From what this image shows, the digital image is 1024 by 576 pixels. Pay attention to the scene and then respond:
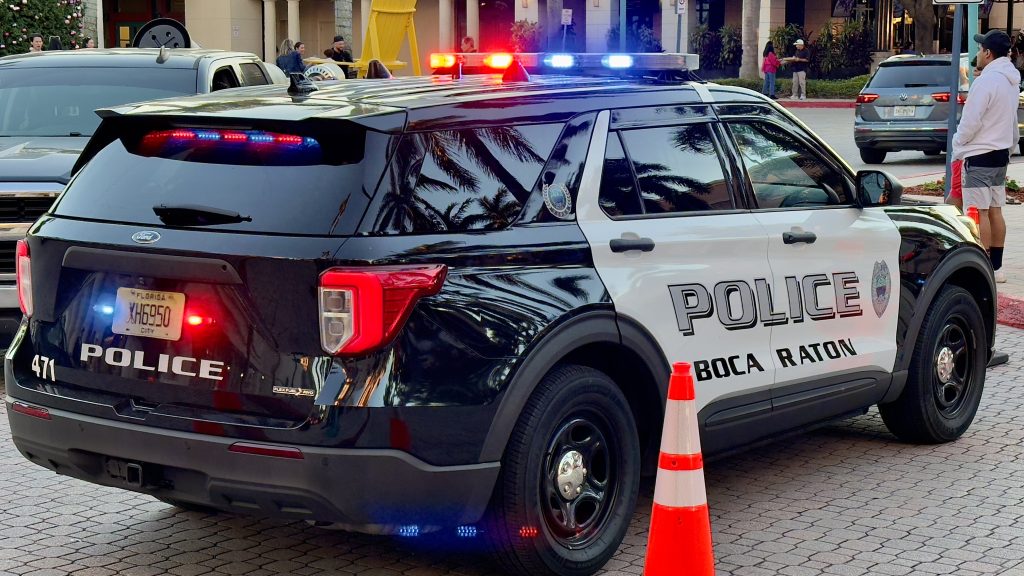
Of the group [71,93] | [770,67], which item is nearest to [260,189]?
[71,93]

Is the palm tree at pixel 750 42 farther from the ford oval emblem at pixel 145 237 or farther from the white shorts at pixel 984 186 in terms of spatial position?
the ford oval emblem at pixel 145 237

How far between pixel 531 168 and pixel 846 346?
2013 millimetres

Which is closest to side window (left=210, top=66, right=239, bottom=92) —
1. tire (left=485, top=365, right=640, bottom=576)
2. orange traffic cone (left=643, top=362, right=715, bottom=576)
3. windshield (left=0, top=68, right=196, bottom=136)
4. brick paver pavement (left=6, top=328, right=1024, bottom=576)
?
windshield (left=0, top=68, right=196, bottom=136)

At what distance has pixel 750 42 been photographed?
52281 mm

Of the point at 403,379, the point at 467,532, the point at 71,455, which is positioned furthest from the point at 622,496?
the point at 71,455

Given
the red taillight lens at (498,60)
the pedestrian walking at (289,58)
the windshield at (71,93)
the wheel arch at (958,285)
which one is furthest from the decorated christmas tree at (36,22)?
the wheel arch at (958,285)

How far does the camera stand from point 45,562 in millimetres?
5410

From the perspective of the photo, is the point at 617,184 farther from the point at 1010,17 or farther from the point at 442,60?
the point at 1010,17

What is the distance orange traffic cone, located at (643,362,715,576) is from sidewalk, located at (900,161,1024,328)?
3.29 meters

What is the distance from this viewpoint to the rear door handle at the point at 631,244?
5246 mm

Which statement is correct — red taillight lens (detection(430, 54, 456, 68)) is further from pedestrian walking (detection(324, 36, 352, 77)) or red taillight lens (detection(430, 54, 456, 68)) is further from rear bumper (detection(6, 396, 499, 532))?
pedestrian walking (detection(324, 36, 352, 77))

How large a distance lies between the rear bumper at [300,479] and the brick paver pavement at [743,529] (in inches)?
24.0

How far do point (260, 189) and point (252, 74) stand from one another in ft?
23.9

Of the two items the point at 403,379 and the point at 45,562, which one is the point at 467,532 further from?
the point at 45,562
